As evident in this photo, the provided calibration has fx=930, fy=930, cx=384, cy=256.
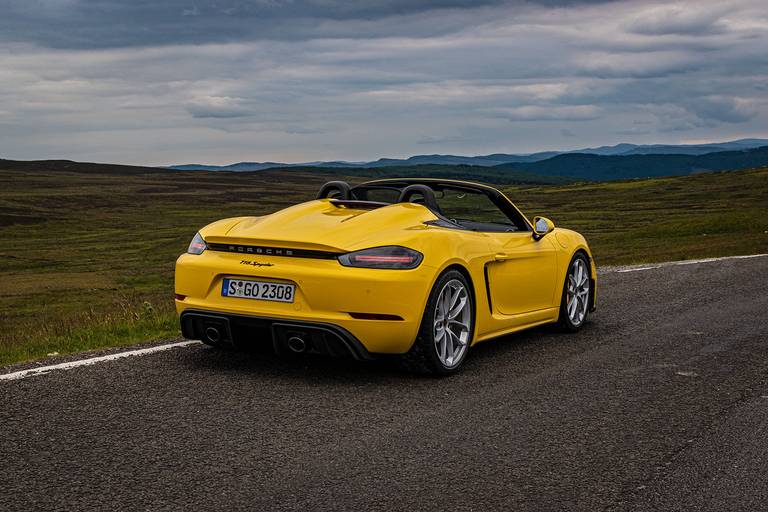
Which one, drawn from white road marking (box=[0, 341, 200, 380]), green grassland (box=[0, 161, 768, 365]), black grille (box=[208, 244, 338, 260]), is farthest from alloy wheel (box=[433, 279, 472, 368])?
green grassland (box=[0, 161, 768, 365])

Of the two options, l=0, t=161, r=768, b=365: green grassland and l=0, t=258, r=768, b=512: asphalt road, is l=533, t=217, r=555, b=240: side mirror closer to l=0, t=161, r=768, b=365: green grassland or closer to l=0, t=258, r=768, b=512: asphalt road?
l=0, t=258, r=768, b=512: asphalt road

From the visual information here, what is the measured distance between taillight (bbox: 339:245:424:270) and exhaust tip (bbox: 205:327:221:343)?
98 cm

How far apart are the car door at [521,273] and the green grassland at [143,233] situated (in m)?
3.03

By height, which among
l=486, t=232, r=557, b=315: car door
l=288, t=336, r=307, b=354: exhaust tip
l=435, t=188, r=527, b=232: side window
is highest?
l=435, t=188, r=527, b=232: side window

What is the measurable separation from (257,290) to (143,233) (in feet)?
236

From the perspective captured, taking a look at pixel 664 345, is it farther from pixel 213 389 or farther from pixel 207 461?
pixel 207 461

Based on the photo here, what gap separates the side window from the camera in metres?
7.32

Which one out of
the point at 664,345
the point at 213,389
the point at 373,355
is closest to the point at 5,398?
the point at 213,389

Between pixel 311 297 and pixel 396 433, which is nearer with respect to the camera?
pixel 396 433

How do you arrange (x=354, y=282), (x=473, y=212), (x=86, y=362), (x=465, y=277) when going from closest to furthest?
(x=354, y=282) → (x=86, y=362) → (x=465, y=277) → (x=473, y=212)

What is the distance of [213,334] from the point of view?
20.3 feet

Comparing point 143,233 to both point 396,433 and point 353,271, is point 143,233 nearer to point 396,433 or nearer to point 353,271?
point 353,271

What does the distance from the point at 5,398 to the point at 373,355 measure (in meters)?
2.23

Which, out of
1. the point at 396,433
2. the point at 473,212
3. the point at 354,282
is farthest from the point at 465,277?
the point at 396,433
